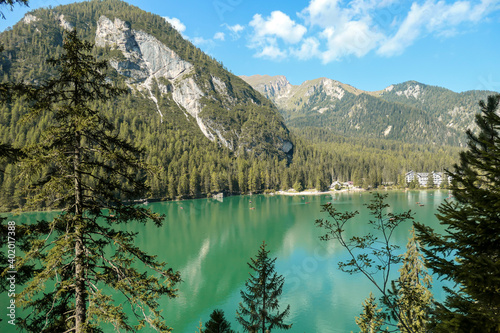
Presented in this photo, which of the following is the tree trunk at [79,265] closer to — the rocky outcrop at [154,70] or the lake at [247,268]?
the lake at [247,268]

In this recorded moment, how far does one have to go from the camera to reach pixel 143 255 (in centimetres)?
584

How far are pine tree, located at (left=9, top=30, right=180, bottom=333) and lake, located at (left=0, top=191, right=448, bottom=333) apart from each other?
1545cm

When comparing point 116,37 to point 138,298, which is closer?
point 138,298

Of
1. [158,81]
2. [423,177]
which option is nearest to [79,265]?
[423,177]

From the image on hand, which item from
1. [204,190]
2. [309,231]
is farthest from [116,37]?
[309,231]

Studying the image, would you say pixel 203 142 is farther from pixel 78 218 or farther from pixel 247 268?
pixel 78 218

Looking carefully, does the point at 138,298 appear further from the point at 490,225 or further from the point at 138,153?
the point at 490,225

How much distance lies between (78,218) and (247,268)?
2978cm

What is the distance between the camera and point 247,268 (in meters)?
32.3

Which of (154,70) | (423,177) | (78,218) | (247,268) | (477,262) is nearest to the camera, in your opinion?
(477,262)

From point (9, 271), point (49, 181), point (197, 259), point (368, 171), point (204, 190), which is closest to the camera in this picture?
point (9, 271)

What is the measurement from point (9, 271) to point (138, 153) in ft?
11.2

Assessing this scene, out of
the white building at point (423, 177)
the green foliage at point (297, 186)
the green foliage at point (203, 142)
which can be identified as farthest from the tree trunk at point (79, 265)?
the white building at point (423, 177)

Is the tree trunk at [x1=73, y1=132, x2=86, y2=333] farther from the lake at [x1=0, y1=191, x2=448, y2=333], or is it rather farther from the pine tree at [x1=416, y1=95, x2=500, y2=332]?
the lake at [x1=0, y1=191, x2=448, y2=333]
